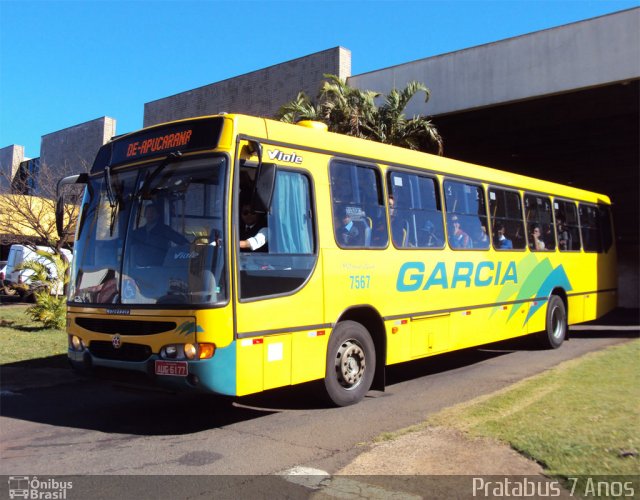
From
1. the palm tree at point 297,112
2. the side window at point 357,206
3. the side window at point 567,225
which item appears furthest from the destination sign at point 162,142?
the palm tree at point 297,112

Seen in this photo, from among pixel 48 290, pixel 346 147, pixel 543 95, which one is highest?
pixel 543 95

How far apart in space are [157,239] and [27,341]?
7.79 meters

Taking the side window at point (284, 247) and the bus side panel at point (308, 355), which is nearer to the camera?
the side window at point (284, 247)

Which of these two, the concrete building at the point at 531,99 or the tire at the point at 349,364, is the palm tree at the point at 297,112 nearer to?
the concrete building at the point at 531,99

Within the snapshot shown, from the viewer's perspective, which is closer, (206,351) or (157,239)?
(206,351)

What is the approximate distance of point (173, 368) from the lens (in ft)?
19.5

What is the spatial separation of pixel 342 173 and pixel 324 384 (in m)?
2.59

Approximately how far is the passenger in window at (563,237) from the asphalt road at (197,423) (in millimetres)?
3427

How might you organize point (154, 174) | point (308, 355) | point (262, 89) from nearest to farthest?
point (154, 174) < point (308, 355) < point (262, 89)

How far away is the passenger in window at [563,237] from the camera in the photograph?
41.8ft

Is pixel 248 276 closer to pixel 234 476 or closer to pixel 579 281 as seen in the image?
pixel 234 476

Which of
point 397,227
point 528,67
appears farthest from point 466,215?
point 528,67

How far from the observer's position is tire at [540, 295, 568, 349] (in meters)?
12.2

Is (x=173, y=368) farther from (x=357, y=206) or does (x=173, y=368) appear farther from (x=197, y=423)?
(x=357, y=206)
